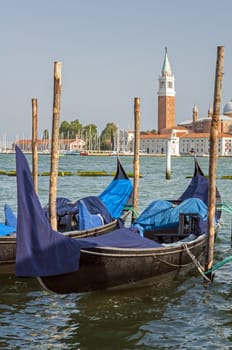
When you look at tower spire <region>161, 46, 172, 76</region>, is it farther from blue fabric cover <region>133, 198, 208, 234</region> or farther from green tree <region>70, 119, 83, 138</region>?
blue fabric cover <region>133, 198, 208, 234</region>

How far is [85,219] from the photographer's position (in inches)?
335

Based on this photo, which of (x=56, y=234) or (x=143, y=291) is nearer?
(x=56, y=234)

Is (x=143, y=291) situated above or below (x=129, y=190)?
below

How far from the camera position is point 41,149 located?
98938 millimetres

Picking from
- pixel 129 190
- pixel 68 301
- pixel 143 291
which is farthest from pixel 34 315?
pixel 129 190

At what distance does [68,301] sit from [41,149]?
93.4 metres

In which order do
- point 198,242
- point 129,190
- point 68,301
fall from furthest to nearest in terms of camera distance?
1. point 129,190
2. point 198,242
3. point 68,301

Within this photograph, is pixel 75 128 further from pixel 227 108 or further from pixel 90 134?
pixel 227 108

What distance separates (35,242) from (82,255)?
1.73 ft

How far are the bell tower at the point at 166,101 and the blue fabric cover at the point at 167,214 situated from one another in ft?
296

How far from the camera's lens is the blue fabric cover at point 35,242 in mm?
5453

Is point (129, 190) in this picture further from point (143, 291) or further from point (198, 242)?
point (143, 291)

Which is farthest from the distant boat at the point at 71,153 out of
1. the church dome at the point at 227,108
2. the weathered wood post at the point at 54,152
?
the weathered wood post at the point at 54,152

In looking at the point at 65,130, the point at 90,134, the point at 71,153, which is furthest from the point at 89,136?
the point at 71,153
